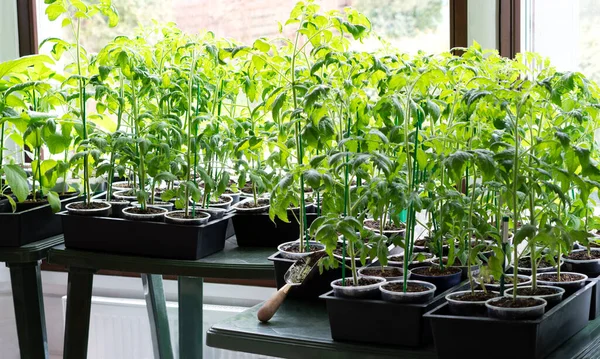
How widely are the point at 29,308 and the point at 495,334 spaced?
125 centimetres

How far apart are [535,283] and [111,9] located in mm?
1190

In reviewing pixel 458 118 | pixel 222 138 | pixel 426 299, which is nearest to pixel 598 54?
pixel 458 118

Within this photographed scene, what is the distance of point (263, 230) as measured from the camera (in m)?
1.85

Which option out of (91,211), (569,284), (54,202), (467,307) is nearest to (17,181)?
(54,202)

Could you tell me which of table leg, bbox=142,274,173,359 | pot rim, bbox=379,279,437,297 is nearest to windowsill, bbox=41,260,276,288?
table leg, bbox=142,274,173,359

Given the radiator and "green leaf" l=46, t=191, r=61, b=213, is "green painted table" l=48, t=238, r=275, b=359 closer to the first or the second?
"green leaf" l=46, t=191, r=61, b=213

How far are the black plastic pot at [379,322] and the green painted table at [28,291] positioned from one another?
0.93 m

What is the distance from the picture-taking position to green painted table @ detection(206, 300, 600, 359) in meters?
1.23

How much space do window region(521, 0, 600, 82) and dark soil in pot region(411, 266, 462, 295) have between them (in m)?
1.12

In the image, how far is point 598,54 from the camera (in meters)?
2.32

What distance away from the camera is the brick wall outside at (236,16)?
9.27ft

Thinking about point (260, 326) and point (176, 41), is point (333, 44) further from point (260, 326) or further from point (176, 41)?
point (260, 326)

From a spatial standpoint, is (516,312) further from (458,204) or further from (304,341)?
(304,341)

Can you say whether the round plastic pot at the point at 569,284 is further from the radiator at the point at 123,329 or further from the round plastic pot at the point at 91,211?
the radiator at the point at 123,329
